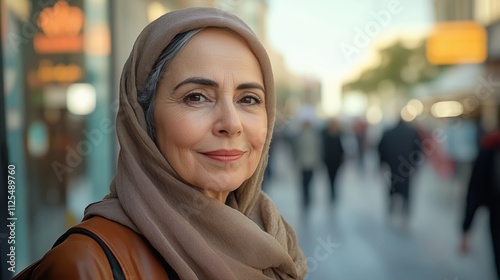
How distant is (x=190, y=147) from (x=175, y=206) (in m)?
0.15

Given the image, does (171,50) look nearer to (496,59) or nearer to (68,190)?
(68,190)

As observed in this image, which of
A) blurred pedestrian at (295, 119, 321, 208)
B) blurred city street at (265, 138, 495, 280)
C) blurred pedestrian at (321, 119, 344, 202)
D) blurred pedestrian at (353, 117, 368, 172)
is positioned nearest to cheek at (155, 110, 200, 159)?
blurred city street at (265, 138, 495, 280)

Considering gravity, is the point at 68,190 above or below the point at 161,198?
below

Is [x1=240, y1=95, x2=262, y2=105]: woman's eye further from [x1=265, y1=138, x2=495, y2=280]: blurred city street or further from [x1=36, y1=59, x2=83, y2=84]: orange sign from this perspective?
[x1=265, y1=138, x2=495, y2=280]: blurred city street

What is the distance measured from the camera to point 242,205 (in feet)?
4.80

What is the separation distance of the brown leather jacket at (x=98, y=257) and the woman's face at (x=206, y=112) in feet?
0.67

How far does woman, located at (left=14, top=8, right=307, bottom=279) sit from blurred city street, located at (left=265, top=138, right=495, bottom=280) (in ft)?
14.2

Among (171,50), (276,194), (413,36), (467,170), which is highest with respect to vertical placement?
(413,36)

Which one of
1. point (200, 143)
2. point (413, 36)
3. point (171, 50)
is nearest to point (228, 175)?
point (200, 143)

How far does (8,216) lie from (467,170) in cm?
805

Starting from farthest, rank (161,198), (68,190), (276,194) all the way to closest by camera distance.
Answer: (276,194) < (68,190) < (161,198)

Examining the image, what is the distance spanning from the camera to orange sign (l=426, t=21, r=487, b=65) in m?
8.12

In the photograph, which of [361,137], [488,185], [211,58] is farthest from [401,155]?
[211,58]

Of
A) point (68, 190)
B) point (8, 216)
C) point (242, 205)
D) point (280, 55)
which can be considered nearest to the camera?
point (242, 205)
